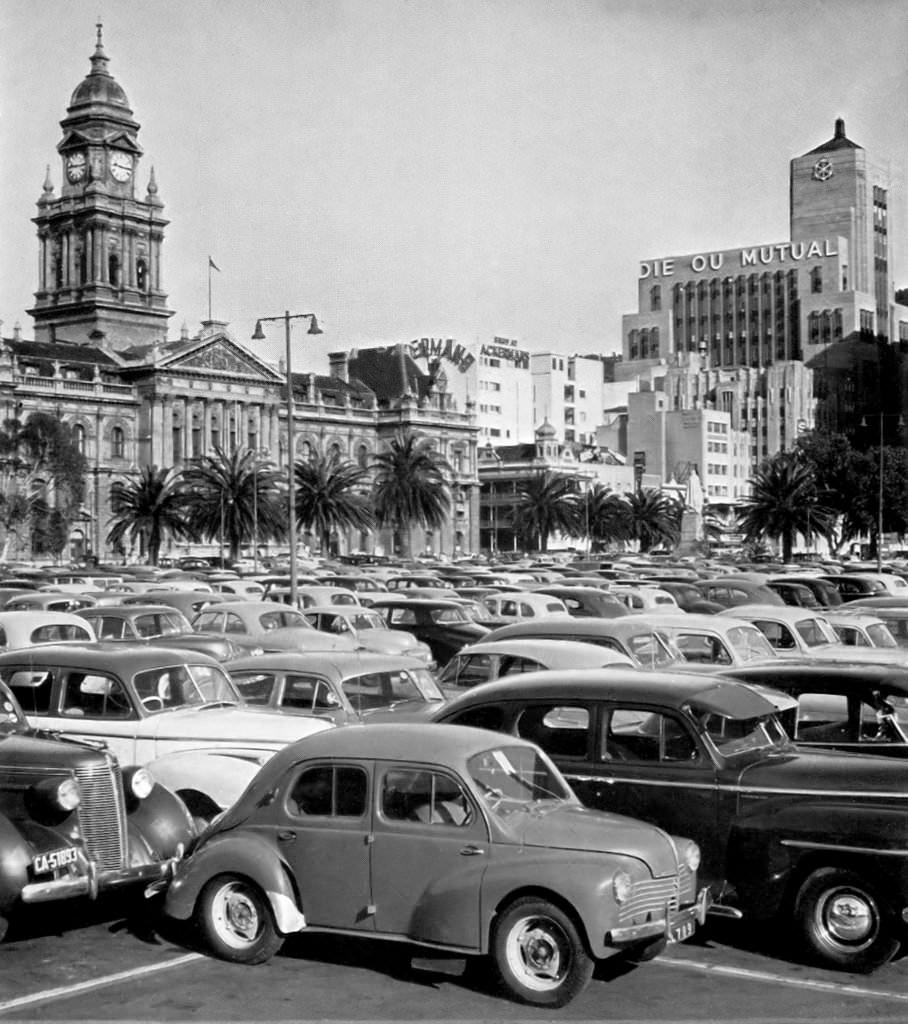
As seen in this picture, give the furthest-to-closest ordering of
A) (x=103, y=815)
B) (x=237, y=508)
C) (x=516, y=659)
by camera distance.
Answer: (x=237, y=508) → (x=516, y=659) → (x=103, y=815)

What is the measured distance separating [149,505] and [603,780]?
75307 millimetres

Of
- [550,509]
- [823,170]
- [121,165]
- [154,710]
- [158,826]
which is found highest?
[823,170]

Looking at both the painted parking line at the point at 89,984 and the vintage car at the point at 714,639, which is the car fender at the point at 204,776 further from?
the vintage car at the point at 714,639

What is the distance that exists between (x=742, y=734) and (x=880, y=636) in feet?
45.0

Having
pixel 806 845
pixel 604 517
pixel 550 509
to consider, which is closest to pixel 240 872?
pixel 806 845

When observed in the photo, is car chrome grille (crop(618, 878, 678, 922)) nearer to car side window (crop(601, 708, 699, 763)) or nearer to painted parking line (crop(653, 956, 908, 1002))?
painted parking line (crop(653, 956, 908, 1002))

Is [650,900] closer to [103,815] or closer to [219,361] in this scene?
[103,815]

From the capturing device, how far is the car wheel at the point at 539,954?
29.4 ft

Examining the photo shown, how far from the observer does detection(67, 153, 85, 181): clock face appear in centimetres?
12588

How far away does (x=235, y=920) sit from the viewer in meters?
10.0

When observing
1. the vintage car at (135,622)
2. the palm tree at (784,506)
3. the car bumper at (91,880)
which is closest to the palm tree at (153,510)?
the palm tree at (784,506)

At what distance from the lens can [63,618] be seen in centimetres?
2228

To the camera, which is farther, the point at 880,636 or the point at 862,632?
the point at 880,636

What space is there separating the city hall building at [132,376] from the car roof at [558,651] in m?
83.7
